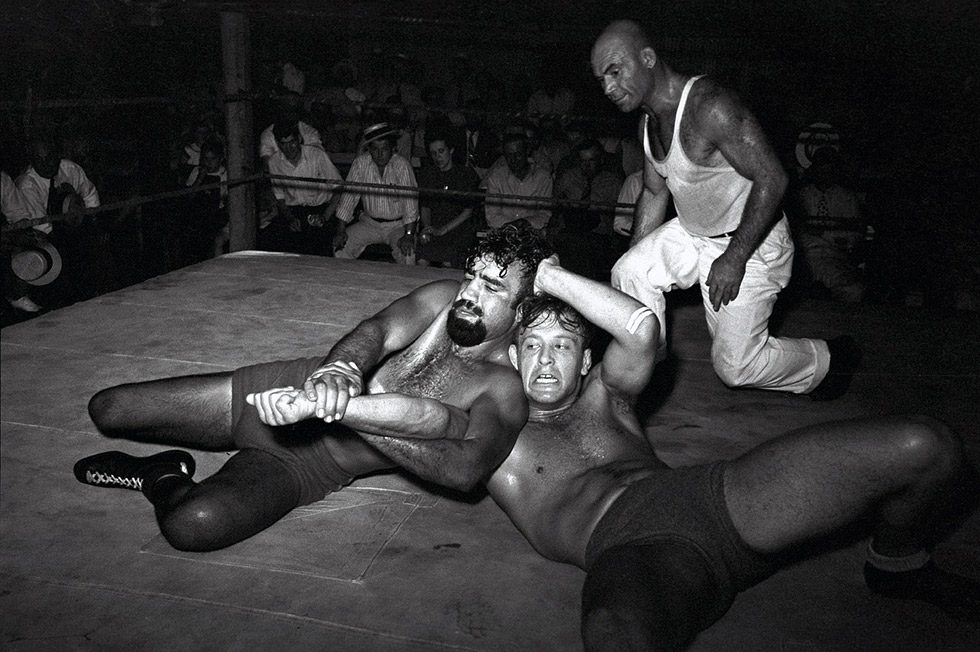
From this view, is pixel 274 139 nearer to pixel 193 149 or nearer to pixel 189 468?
pixel 193 149

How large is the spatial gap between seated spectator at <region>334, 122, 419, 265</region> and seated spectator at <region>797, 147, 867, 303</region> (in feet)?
8.73

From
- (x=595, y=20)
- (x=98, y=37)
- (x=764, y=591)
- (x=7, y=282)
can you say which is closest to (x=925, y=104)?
(x=595, y=20)

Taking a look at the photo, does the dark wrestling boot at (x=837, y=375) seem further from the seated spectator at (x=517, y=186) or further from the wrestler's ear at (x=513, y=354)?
the seated spectator at (x=517, y=186)

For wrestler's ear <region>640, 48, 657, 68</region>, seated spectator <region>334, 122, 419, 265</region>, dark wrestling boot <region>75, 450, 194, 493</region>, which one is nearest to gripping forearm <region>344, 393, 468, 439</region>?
dark wrestling boot <region>75, 450, 194, 493</region>

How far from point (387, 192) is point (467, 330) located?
3.75 m

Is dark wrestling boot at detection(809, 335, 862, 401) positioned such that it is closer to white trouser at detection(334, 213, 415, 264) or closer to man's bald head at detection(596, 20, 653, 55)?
man's bald head at detection(596, 20, 653, 55)

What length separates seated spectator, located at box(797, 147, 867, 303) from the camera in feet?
17.3

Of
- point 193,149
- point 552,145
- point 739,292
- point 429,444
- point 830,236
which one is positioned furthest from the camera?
point 193,149

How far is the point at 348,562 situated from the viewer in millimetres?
2152

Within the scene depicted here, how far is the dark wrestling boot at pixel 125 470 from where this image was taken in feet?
7.97

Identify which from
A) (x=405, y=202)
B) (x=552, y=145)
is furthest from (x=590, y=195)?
(x=405, y=202)

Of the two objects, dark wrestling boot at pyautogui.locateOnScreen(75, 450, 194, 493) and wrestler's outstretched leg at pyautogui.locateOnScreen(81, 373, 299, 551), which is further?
dark wrestling boot at pyautogui.locateOnScreen(75, 450, 194, 493)

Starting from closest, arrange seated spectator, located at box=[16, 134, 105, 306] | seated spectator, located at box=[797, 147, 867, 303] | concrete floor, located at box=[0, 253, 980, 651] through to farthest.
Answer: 1. concrete floor, located at box=[0, 253, 980, 651]
2. seated spectator, located at box=[16, 134, 105, 306]
3. seated spectator, located at box=[797, 147, 867, 303]

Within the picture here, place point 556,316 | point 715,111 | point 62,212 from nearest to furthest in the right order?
point 556,316 < point 715,111 < point 62,212
